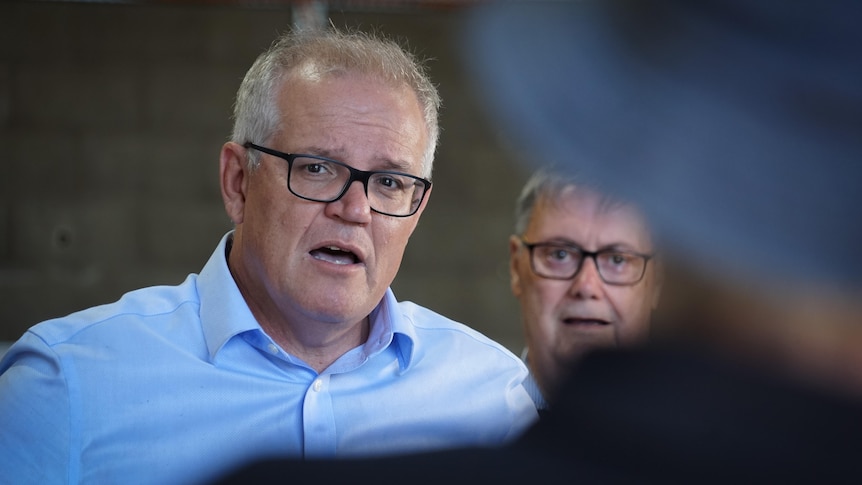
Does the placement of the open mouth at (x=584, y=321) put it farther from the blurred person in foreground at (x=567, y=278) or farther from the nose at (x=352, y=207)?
the nose at (x=352, y=207)

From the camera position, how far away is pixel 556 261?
2.33 m

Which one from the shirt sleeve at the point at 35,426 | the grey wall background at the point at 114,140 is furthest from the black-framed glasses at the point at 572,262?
the grey wall background at the point at 114,140

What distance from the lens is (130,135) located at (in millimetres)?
7508

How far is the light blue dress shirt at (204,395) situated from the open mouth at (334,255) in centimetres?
18

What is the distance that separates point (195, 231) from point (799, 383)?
744 centimetres

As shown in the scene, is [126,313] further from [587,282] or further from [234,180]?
[587,282]

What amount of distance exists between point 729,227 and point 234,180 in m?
1.56

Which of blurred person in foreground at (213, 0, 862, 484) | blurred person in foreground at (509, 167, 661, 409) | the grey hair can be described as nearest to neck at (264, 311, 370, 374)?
the grey hair

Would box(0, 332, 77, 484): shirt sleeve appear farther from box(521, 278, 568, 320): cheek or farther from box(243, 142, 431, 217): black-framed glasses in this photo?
box(521, 278, 568, 320): cheek

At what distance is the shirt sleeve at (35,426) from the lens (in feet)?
4.98

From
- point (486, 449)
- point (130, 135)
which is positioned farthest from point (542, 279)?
point (130, 135)

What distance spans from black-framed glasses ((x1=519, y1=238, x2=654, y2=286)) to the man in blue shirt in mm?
450

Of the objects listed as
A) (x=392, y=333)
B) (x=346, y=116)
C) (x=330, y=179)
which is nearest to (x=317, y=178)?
(x=330, y=179)

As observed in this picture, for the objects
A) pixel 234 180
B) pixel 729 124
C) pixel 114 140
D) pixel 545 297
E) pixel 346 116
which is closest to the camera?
pixel 729 124
